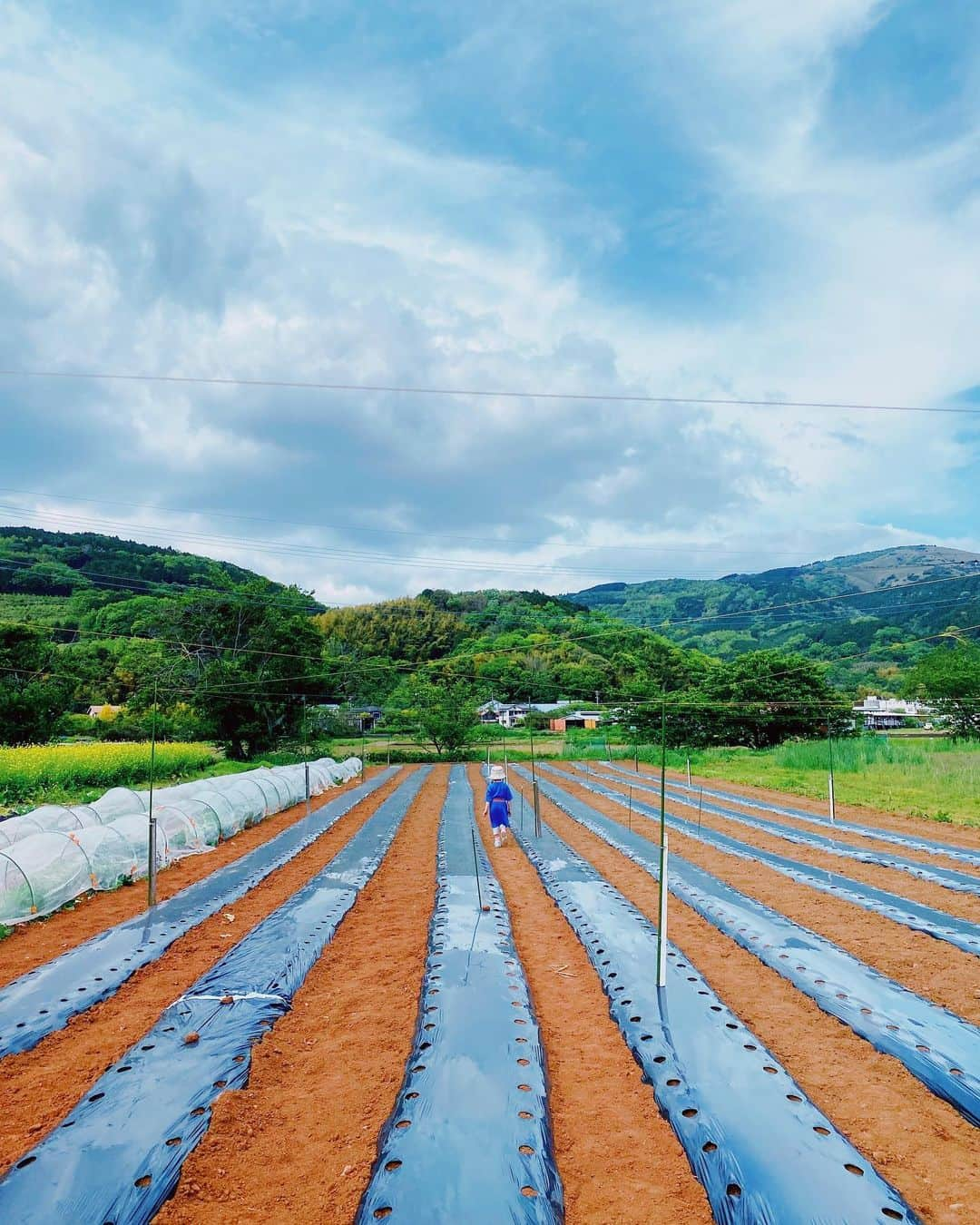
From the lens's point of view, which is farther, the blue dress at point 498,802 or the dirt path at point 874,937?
the blue dress at point 498,802

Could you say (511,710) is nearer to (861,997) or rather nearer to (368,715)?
(368,715)

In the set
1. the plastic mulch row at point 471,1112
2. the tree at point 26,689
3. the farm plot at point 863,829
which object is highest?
the tree at point 26,689

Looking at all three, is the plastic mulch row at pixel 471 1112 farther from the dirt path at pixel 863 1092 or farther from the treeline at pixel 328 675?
the treeline at pixel 328 675

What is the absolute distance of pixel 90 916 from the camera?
276 inches

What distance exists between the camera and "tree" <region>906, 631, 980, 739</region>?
27.6 m

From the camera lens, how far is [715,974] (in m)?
5.09

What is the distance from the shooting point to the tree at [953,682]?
2759 centimetres

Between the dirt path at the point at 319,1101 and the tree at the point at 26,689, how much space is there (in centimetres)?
2042

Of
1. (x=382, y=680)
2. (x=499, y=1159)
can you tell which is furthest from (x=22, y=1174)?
(x=382, y=680)

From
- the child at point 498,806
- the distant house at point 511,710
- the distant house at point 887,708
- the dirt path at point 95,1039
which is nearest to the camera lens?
the dirt path at point 95,1039

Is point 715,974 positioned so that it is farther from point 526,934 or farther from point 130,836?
point 130,836

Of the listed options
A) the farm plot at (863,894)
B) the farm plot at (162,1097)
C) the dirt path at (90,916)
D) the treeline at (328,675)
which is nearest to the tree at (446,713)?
the treeline at (328,675)

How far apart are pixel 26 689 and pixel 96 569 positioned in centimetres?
1570

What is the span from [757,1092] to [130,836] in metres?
7.69
